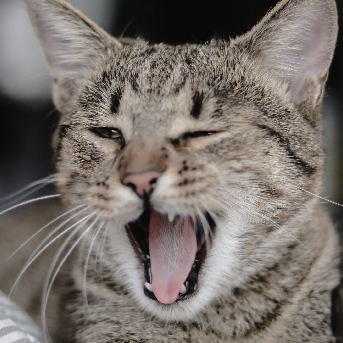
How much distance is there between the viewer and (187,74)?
1.03 metres

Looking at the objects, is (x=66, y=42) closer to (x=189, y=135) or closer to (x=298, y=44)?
(x=189, y=135)

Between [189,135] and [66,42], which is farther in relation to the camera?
[66,42]

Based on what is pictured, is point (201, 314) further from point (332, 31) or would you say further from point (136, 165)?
point (332, 31)

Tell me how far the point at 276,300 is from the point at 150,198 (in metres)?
0.49

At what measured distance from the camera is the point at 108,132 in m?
1.06

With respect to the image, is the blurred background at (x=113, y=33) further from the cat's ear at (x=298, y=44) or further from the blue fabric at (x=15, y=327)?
the blue fabric at (x=15, y=327)

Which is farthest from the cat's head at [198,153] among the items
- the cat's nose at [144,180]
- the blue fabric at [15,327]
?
the blue fabric at [15,327]

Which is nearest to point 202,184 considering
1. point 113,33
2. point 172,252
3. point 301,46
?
point 172,252

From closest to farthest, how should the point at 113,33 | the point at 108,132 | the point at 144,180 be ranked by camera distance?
1. the point at 144,180
2. the point at 108,132
3. the point at 113,33

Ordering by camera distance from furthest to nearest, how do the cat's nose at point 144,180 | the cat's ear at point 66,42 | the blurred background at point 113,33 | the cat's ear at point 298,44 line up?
the blurred background at point 113,33 → the cat's ear at point 66,42 → the cat's ear at point 298,44 → the cat's nose at point 144,180

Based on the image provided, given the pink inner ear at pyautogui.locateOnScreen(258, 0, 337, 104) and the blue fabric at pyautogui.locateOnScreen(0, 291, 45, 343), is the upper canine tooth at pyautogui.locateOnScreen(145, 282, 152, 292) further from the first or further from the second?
the pink inner ear at pyautogui.locateOnScreen(258, 0, 337, 104)

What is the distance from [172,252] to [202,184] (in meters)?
0.21

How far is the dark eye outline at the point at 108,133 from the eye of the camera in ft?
3.42

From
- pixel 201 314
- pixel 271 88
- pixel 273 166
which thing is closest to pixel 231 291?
pixel 201 314
